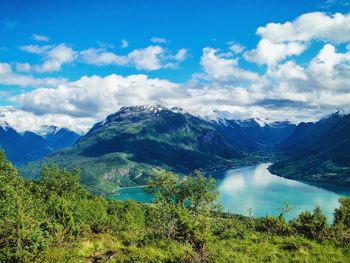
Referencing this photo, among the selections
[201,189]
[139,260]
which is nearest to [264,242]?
[139,260]

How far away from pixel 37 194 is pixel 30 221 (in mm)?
85406

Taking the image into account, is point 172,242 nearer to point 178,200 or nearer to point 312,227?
point 312,227

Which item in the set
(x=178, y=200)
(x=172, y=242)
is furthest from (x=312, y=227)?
(x=178, y=200)

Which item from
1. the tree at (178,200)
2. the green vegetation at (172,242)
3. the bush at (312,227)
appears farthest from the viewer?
the tree at (178,200)

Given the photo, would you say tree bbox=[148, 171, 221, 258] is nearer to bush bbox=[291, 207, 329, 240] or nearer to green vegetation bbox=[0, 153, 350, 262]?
green vegetation bbox=[0, 153, 350, 262]

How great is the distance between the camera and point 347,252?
31.0 m

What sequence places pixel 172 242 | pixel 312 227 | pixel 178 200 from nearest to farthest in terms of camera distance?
pixel 172 242, pixel 312 227, pixel 178 200

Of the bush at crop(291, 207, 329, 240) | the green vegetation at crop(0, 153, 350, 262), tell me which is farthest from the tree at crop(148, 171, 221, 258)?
the bush at crop(291, 207, 329, 240)

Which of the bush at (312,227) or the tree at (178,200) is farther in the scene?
the tree at (178,200)

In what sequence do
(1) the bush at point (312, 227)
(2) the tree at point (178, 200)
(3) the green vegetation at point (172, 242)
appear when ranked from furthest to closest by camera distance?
(2) the tree at point (178, 200) → (1) the bush at point (312, 227) → (3) the green vegetation at point (172, 242)

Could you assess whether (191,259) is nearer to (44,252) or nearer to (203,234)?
(203,234)

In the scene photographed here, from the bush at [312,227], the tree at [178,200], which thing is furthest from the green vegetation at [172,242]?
the tree at [178,200]

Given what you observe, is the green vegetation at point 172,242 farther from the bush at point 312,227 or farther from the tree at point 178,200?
the tree at point 178,200

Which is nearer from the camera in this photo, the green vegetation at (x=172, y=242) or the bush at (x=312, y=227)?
the green vegetation at (x=172, y=242)
